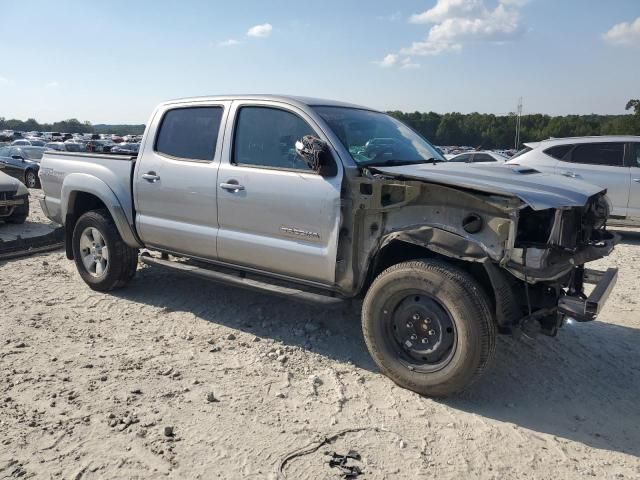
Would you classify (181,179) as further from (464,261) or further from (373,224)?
(464,261)

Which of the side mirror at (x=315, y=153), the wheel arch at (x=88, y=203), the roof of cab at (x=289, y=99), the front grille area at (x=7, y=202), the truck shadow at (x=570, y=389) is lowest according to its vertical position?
the truck shadow at (x=570, y=389)

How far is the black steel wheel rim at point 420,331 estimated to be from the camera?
12.4ft

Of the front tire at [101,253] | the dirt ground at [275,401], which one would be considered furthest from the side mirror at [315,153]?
the front tire at [101,253]

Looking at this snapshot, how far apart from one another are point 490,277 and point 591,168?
721 centimetres

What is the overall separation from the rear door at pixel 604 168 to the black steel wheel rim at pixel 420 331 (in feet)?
22.3

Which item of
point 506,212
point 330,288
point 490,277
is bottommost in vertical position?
point 330,288

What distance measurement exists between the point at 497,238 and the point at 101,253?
4.21 metres

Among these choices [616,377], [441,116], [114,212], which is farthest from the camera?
[441,116]

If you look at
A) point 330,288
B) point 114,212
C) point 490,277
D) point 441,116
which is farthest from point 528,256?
point 441,116

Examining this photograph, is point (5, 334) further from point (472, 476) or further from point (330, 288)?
point (472, 476)

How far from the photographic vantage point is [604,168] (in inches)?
380

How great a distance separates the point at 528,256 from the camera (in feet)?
11.4

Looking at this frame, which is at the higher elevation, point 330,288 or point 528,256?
point 528,256

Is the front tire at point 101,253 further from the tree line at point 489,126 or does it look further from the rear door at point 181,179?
the tree line at point 489,126
